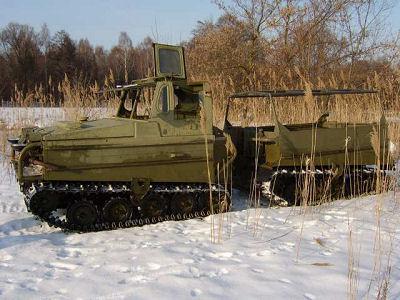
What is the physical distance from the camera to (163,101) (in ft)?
20.9

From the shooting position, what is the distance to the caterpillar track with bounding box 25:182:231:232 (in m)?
5.76

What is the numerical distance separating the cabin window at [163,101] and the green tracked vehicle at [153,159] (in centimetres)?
1

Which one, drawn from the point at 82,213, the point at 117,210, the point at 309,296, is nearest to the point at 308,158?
the point at 117,210

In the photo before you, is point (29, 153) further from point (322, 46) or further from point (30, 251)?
point (322, 46)

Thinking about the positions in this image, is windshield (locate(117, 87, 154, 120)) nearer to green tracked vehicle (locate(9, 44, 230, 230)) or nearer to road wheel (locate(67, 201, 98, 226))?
green tracked vehicle (locate(9, 44, 230, 230))

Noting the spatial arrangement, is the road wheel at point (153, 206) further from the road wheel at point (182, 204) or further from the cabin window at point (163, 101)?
the cabin window at point (163, 101)

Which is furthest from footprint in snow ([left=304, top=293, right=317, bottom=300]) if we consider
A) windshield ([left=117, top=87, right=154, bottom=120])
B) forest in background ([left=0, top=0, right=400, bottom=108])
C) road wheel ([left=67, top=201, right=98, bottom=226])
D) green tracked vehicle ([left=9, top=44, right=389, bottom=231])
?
forest in background ([left=0, top=0, right=400, bottom=108])

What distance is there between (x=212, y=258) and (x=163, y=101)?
243 centimetres

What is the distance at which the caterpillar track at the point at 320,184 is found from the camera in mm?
7117

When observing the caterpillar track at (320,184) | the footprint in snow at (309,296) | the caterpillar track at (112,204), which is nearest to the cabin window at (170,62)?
the caterpillar track at (112,204)

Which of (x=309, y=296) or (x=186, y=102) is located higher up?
(x=186, y=102)

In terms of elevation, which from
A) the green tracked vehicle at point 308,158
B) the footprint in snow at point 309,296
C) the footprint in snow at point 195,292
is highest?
the green tracked vehicle at point 308,158

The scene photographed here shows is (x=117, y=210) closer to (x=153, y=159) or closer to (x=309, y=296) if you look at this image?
(x=153, y=159)

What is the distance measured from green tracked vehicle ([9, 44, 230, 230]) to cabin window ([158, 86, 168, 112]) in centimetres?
1
